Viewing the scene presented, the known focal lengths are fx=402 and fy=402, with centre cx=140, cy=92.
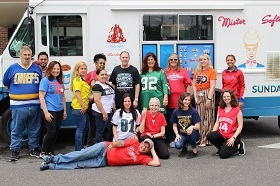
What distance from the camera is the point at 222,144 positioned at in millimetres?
6473

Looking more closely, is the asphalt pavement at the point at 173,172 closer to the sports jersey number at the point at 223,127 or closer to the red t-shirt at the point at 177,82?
the sports jersey number at the point at 223,127

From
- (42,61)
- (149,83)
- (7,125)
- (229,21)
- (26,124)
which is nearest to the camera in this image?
(26,124)

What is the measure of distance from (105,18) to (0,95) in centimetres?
226

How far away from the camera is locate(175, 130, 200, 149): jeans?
6449 mm

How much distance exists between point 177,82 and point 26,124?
8.54ft

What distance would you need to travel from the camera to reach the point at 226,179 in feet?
17.3

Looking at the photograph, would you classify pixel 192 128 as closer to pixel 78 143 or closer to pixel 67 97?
pixel 78 143

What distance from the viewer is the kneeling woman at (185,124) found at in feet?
21.2

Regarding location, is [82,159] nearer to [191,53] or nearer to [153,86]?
[153,86]

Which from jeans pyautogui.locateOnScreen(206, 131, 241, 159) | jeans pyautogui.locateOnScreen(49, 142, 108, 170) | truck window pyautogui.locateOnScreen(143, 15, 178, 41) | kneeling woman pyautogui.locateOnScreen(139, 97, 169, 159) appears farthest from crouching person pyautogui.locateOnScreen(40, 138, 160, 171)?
truck window pyautogui.locateOnScreen(143, 15, 178, 41)

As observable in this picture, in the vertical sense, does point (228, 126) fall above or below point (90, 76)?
below

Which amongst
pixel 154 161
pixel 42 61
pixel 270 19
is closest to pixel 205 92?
pixel 154 161

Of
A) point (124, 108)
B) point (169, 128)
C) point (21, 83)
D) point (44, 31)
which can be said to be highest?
point (44, 31)

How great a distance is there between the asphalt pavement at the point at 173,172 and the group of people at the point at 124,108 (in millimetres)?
173
